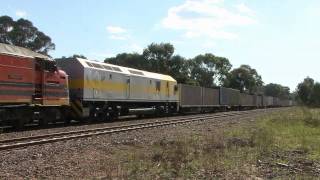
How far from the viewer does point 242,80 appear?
167 metres

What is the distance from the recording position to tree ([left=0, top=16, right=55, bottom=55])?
90938mm

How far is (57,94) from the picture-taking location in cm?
2484

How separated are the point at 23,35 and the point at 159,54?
40424mm

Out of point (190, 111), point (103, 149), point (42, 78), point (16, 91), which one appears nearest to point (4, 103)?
point (16, 91)

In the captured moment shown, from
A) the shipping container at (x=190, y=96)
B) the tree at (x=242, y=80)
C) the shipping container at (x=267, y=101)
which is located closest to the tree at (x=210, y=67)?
the tree at (x=242, y=80)

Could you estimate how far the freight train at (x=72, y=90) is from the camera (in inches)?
852

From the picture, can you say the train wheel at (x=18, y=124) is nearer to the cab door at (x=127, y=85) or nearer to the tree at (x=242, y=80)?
the cab door at (x=127, y=85)

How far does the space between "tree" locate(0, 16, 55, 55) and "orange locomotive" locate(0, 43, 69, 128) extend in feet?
219

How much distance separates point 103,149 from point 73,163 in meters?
3.19

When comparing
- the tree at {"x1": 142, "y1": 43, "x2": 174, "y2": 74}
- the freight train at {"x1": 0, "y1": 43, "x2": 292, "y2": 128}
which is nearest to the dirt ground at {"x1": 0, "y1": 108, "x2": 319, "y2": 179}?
the freight train at {"x1": 0, "y1": 43, "x2": 292, "y2": 128}

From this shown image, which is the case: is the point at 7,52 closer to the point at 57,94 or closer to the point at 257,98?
the point at 57,94

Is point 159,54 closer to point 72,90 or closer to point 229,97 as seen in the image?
point 229,97

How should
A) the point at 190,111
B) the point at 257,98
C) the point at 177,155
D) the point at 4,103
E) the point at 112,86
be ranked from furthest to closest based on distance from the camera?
the point at 257,98, the point at 190,111, the point at 112,86, the point at 4,103, the point at 177,155

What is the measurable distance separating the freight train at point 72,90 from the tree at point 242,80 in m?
117
